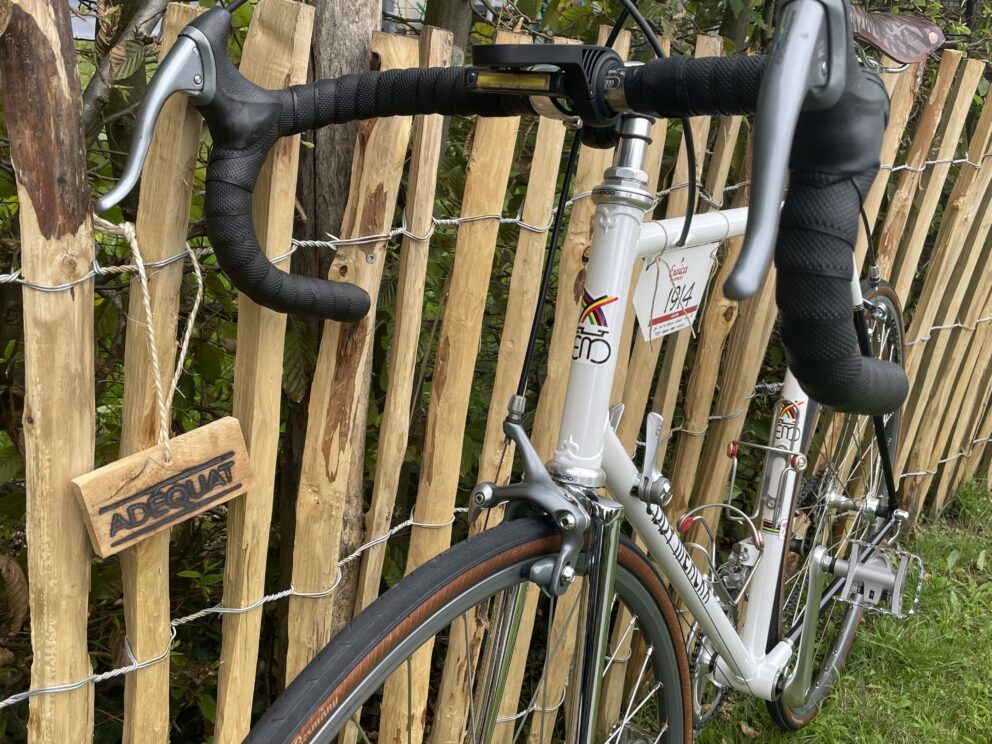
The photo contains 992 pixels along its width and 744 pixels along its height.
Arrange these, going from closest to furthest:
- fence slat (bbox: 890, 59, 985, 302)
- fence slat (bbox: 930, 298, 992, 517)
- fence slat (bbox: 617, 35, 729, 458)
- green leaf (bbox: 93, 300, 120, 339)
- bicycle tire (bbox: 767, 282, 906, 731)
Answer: green leaf (bbox: 93, 300, 120, 339)
fence slat (bbox: 617, 35, 729, 458)
bicycle tire (bbox: 767, 282, 906, 731)
fence slat (bbox: 890, 59, 985, 302)
fence slat (bbox: 930, 298, 992, 517)

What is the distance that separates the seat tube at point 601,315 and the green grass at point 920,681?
1.42 metres

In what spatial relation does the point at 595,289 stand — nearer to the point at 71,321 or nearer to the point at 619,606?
the point at 71,321

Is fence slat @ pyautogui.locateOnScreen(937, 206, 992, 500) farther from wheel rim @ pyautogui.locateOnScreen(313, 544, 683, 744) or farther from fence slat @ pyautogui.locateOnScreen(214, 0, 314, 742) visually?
fence slat @ pyautogui.locateOnScreen(214, 0, 314, 742)

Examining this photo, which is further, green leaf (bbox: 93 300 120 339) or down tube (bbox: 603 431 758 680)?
green leaf (bbox: 93 300 120 339)

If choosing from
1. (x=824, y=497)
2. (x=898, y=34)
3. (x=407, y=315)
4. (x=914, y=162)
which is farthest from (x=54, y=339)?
(x=914, y=162)

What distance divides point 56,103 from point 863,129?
84 centimetres

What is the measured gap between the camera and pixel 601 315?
1.21m

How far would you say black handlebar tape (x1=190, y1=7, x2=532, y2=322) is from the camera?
43.5 inches

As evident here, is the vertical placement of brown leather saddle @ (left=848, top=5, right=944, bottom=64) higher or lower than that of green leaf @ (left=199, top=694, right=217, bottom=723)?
higher

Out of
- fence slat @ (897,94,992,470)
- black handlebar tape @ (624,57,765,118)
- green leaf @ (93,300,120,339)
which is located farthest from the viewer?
fence slat @ (897,94,992,470)

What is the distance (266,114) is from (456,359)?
64cm

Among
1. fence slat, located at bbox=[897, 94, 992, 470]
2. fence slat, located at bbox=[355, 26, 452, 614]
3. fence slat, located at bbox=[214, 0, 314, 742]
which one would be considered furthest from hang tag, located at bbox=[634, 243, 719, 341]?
fence slat, located at bbox=[897, 94, 992, 470]

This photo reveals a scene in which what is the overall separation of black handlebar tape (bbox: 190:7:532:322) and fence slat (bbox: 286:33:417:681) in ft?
0.71

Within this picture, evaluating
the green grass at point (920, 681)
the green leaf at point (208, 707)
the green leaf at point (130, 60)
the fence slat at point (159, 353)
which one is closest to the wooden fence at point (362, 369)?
the fence slat at point (159, 353)
